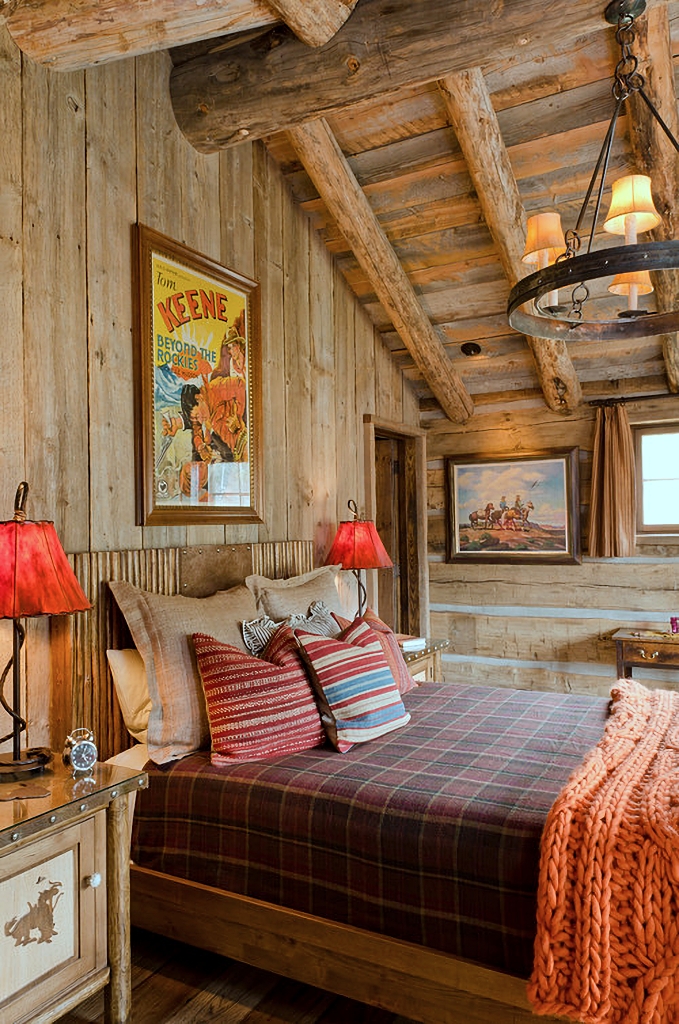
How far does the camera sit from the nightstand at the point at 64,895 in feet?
5.32

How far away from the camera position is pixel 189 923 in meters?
2.16

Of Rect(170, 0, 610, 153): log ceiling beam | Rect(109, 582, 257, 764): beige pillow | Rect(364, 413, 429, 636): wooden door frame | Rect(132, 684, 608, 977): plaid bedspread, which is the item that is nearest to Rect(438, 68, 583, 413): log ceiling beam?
Rect(170, 0, 610, 153): log ceiling beam

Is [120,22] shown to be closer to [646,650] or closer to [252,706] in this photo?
[252,706]

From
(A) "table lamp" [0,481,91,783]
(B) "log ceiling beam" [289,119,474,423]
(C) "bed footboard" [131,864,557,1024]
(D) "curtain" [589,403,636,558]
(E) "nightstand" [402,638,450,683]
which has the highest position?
(B) "log ceiling beam" [289,119,474,423]

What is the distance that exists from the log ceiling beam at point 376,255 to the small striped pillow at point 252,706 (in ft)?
7.71

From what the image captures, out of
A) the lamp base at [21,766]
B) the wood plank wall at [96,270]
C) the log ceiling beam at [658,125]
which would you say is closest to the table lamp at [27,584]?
the lamp base at [21,766]

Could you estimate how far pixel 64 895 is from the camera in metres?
1.75

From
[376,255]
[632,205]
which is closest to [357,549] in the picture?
[376,255]

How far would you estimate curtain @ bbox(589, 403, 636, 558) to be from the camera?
4602 millimetres

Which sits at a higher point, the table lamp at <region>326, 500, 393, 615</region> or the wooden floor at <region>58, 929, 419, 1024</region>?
the table lamp at <region>326, 500, 393, 615</region>

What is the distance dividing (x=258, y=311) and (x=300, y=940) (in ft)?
8.66

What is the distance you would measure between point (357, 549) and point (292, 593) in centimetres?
76

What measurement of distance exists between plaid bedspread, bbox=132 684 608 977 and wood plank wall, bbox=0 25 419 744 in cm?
59

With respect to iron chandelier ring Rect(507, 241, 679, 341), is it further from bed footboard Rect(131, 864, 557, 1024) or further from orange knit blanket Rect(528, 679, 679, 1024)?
bed footboard Rect(131, 864, 557, 1024)
